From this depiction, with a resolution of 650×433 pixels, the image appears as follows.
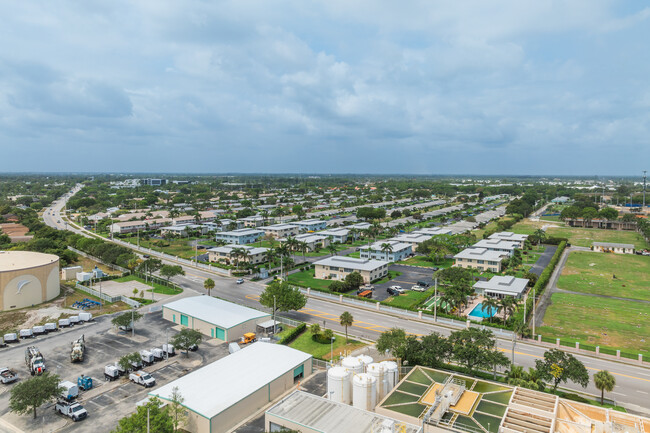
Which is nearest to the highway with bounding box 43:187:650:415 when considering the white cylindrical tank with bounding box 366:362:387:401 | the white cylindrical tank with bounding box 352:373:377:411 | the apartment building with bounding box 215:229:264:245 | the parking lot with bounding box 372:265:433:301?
the parking lot with bounding box 372:265:433:301

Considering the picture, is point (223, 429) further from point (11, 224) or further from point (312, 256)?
point (11, 224)

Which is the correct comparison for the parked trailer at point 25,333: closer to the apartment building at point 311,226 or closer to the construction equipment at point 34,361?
the construction equipment at point 34,361

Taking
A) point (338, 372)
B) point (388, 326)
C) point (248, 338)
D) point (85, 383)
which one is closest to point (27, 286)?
point (85, 383)

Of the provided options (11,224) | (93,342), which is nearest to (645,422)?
(93,342)

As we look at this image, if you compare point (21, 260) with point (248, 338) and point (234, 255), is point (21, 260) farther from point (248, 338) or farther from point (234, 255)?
point (248, 338)

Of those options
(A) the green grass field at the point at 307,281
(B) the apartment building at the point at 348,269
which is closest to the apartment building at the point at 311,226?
(A) the green grass field at the point at 307,281

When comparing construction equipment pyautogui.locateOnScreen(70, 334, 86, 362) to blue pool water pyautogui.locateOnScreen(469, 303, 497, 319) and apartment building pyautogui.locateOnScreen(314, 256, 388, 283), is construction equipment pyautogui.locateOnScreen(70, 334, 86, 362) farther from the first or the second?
blue pool water pyautogui.locateOnScreen(469, 303, 497, 319)
